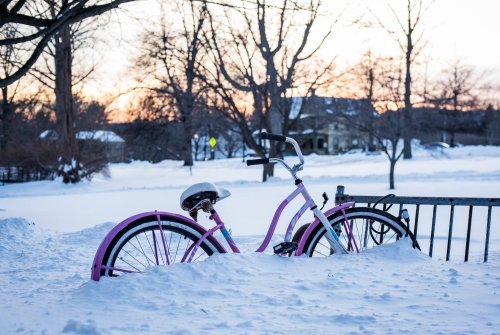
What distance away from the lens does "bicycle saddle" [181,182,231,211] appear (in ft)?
12.1

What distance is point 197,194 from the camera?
372 cm

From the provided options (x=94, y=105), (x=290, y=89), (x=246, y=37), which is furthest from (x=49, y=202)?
(x=94, y=105)

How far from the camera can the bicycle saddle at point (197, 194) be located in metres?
3.69

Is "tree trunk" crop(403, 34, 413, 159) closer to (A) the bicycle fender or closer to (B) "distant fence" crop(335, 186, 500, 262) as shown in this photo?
(B) "distant fence" crop(335, 186, 500, 262)

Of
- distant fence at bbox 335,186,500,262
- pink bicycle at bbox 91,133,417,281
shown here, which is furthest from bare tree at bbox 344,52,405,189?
pink bicycle at bbox 91,133,417,281

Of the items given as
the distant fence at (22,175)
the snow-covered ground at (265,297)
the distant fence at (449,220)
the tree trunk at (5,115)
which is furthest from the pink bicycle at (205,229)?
the tree trunk at (5,115)

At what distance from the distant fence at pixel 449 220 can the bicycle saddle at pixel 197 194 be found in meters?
1.71

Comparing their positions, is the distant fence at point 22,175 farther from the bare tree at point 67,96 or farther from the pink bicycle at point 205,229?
the pink bicycle at point 205,229

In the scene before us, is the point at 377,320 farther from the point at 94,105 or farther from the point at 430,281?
the point at 94,105

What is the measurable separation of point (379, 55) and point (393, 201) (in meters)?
15.3

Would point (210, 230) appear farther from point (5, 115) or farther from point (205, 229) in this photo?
point (5, 115)

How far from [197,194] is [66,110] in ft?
59.1

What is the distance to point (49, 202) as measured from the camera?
46.7 feet

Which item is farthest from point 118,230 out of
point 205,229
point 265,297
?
point 265,297
